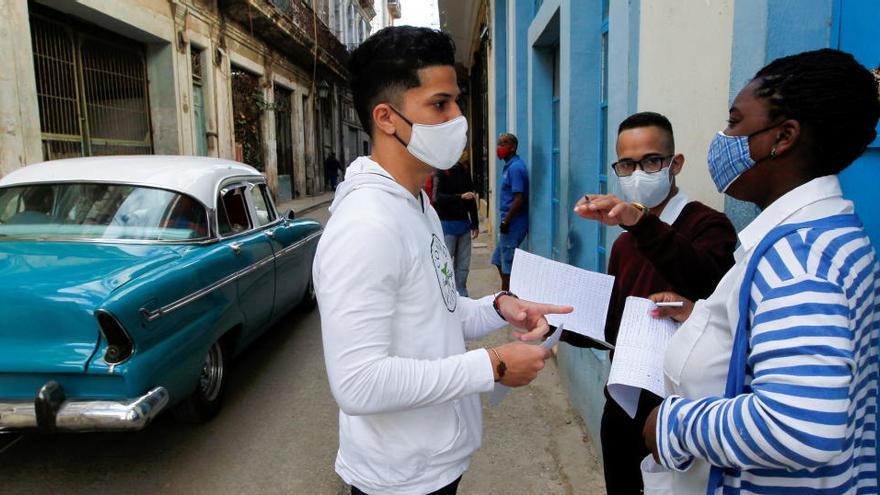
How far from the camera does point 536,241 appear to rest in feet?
19.6

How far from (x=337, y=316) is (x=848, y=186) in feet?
4.84

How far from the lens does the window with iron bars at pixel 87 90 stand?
923 cm

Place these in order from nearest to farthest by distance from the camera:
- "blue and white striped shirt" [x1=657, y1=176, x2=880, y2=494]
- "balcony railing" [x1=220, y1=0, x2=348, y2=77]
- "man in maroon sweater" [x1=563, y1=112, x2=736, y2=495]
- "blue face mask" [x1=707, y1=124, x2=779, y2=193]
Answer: "blue and white striped shirt" [x1=657, y1=176, x2=880, y2=494] → "blue face mask" [x1=707, y1=124, x2=779, y2=193] → "man in maroon sweater" [x1=563, y1=112, x2=736, y2=495] → "balcony railing" [x1=220, y1=0, x2=348, y2=77]

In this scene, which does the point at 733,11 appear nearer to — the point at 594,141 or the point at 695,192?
the point at 695,192

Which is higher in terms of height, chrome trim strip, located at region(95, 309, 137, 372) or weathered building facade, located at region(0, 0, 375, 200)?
weathered building facade, located at region(0, 0, 375, 200)

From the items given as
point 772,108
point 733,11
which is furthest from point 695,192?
point 772,108

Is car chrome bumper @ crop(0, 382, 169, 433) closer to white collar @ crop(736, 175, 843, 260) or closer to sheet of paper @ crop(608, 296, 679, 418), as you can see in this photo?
sheet of paper @ crop(608, 296, 679, 418)

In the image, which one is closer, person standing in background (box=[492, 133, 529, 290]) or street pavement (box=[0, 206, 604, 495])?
street pavement (box=[0, 206, 604, 495])

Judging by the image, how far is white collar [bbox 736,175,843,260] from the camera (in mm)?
1097

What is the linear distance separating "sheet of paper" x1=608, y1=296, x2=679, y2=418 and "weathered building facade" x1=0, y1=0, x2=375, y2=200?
4723 mm

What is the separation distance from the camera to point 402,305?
1.38 meters

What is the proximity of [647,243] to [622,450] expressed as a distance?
88 cm

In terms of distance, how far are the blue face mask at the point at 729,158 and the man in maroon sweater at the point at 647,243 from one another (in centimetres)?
32

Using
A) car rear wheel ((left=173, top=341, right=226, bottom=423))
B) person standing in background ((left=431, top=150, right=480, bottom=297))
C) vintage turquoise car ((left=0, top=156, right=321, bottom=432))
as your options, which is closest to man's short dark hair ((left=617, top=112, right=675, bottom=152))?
vintage turquoise car ((left=0, top=156, right=321, bottom=432))
